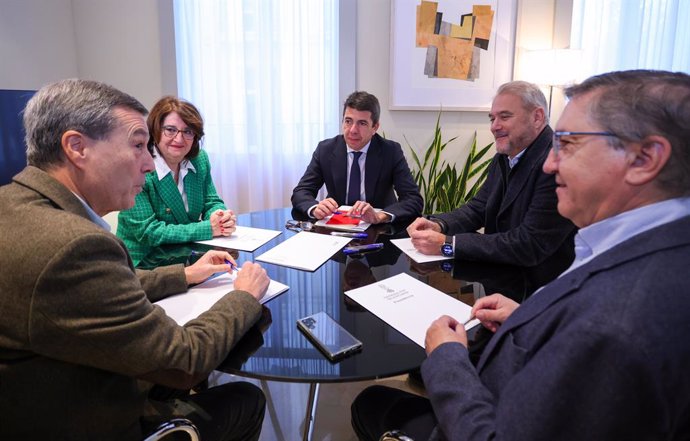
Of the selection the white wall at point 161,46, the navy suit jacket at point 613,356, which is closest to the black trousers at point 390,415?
the navy suit jacket at point 613,356

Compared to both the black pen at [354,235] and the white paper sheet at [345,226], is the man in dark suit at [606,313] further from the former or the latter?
the white paper sheet at [345,226]

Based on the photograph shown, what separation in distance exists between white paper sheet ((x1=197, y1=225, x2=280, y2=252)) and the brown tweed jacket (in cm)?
83

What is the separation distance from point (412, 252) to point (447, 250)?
134 millimetres

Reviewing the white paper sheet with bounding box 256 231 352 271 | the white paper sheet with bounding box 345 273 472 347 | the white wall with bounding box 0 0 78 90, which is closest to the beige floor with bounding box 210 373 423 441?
the white paper sheet with bounding box 256 231 352 271

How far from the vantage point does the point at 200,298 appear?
3.89 feet

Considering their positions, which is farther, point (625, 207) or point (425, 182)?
point (425, 182)

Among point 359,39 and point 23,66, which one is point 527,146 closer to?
point 359,39

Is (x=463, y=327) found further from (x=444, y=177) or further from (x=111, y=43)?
(x=111, y=43)

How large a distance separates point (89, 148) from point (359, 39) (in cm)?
309

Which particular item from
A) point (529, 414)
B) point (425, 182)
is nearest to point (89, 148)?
point (529, 414)

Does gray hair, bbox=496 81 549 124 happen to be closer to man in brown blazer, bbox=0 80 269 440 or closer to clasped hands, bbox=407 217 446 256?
clasped hands, bbox=407 217 446 256

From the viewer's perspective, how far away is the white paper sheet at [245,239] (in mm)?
1691

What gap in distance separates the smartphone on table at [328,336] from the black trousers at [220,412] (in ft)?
1.01

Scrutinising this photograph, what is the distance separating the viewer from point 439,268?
4.83ft
